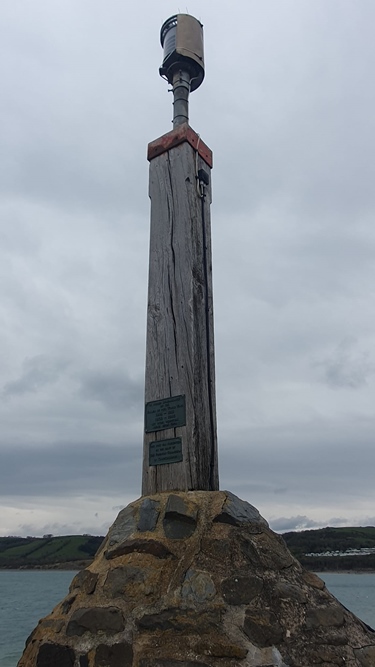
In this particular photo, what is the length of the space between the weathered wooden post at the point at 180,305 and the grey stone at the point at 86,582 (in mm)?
805

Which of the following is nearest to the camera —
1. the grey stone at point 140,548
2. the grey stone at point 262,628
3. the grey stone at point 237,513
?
the grey stone at point 262,628

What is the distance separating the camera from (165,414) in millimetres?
4316

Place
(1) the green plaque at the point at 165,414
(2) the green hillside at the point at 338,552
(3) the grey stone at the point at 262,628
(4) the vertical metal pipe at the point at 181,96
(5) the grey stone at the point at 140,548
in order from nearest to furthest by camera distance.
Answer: (3) the grey stone at the point at 262,628, (5) the grey stone at the point at 140,548, (1) the green plaque at the point at 165,414, (4) the vertical metal pipe at the point at 181,96, (2) the green hillside at the point at 338,552

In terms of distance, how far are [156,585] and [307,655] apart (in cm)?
96

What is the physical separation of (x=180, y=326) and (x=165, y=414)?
774 millimetres

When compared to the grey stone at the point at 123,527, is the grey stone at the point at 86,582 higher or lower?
lower

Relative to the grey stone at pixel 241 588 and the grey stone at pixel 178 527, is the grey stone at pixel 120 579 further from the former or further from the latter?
the grey stone at pixel 241 588

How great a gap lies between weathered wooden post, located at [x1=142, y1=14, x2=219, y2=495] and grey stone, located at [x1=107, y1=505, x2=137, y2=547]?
1.10 feet

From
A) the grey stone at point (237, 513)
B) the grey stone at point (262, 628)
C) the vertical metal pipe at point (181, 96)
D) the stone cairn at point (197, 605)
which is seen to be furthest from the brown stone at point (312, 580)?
the vertical metal pipe at point (181, 96)

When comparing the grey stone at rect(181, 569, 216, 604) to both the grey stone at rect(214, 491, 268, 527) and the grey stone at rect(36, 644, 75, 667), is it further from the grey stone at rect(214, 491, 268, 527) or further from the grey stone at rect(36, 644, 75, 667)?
the grey stone at rect(36, 644, 75, 667)

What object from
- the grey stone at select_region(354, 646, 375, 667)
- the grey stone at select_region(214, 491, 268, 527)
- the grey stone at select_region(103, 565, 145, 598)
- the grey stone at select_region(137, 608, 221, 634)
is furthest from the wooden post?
the grey stone at select_region(354, 646, 375, 667)

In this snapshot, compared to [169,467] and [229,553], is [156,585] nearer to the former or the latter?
[229,553]

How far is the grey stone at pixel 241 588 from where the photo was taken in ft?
10.1

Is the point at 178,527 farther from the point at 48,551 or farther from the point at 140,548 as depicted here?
the point at 48,551
